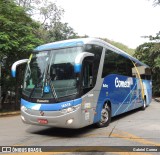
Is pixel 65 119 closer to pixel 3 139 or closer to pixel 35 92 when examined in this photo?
pixel 35 92

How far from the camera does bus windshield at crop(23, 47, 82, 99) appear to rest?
878 centimetres

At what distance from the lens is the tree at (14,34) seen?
579 inches

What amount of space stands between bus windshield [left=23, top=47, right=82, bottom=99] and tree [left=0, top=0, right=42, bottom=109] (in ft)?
17.1

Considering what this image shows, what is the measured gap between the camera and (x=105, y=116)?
1077cm

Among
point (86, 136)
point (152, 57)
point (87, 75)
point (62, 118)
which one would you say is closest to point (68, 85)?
point (87, 75)

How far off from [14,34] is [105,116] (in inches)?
290

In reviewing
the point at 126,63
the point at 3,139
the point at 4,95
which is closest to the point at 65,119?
the point at 3,139

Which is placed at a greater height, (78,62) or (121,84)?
(78,62)

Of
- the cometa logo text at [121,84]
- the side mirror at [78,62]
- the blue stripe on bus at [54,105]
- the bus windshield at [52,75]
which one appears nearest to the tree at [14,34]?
the bus windshield at [52,75]

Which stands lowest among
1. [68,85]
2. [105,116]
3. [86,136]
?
[86,136]

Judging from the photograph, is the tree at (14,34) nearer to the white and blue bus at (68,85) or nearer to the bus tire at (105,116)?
the white and blue bus at (68,85)

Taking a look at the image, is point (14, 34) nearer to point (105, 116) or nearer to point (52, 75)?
point (52, 75)

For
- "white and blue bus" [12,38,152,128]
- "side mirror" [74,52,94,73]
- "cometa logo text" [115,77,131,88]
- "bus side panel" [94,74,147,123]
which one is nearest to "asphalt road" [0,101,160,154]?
"white and blue bus" [12,38,152,128]

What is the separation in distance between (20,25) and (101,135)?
9.41 metres
